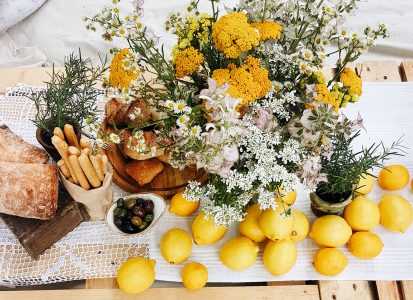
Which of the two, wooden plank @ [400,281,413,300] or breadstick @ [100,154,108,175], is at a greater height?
breadstick @ [100,154,108,175]

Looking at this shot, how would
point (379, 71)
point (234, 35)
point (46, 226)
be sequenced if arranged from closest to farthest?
1. point (234, 35)
2. point (46, 226)
3. point (379, 71)

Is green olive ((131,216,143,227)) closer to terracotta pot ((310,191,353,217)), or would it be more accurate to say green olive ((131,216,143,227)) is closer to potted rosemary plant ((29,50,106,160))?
potted rosemary plant ((29,50,106,160))

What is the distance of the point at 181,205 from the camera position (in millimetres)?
1127

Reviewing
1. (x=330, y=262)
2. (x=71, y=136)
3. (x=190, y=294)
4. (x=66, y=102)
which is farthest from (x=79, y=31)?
(x=330, y=262)

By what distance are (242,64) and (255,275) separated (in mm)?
483

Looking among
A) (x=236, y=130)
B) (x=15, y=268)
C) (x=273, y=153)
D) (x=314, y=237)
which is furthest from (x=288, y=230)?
(x=15, y=268)

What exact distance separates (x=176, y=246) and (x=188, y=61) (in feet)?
1.37

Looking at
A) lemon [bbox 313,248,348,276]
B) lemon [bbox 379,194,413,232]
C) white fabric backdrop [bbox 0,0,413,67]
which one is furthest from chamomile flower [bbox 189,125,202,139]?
white fabric backdrop [bbox 0,0,413,67]

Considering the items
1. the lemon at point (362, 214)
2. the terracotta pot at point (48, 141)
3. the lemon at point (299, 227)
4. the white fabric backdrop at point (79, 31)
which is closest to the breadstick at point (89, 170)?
the terracotta pot at point (48, 141)

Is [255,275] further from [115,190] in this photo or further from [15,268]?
[15,268]

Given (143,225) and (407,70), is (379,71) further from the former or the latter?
(143,225)

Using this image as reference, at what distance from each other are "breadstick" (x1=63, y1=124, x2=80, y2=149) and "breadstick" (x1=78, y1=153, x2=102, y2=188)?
7 cm

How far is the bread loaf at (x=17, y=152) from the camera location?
110cm

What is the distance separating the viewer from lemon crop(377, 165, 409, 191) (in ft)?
3.80
